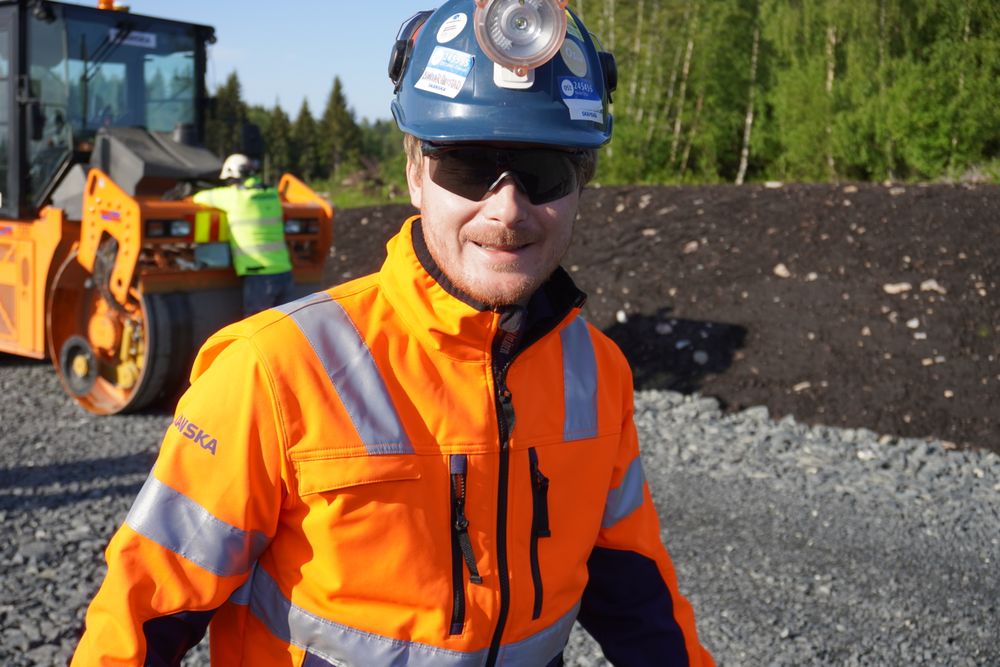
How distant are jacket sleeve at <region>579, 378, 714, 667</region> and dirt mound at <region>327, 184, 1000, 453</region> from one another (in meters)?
5.13

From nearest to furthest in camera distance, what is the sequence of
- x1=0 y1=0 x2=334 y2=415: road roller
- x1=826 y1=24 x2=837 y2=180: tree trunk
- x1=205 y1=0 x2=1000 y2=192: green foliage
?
1. x1=0 y1=0 x2=334 y2=415: road roller
2. x1=205 y1=0 x2=1000 y2=192: green foliage
3. x1=826 y1=24 x2=837 y2=180: tree trunk

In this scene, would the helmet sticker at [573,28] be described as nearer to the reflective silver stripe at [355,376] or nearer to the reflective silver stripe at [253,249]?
the reflective silver stripe at [355,376]

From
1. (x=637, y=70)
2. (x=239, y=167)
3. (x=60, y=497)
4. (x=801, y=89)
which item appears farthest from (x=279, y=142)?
(x=60, y=497)

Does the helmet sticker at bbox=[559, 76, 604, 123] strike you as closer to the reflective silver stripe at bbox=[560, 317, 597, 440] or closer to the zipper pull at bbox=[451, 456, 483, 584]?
the reflective silver stripe at bbox=[560, 317, 597, 440]

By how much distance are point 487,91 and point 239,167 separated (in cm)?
582

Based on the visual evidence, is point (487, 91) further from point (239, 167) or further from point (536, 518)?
point (239, 167)

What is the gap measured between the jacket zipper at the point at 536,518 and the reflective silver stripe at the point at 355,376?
212 millimetres

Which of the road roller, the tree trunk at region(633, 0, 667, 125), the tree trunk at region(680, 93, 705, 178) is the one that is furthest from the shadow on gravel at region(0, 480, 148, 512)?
the tree trunk at region(680, 93, 705, 178)

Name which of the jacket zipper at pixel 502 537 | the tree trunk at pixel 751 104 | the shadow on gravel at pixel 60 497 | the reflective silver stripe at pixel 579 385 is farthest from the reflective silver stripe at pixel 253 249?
the tree trunk at pixel 751 104

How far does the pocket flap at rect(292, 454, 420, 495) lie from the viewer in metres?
1.40

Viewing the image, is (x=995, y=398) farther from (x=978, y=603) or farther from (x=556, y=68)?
(x=556, y=68)

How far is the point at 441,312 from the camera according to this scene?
1521 millimetres

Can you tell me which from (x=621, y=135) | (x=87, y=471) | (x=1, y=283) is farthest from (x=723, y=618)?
(x=621, y=135)

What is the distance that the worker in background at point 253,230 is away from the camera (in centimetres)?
690
